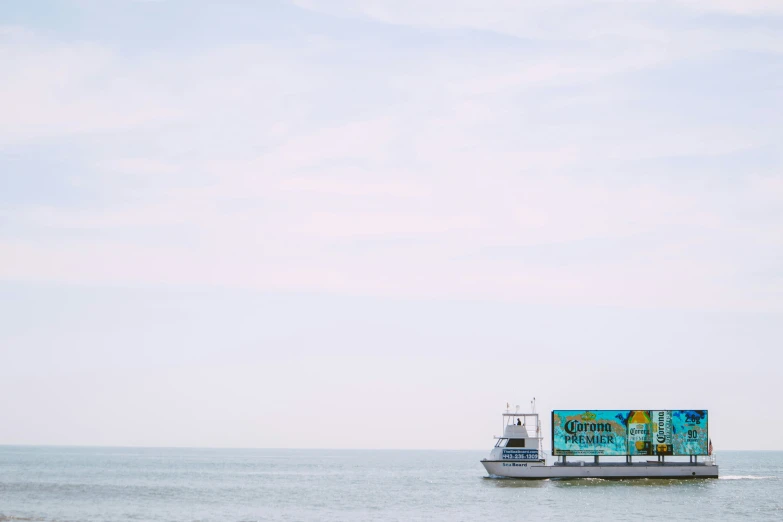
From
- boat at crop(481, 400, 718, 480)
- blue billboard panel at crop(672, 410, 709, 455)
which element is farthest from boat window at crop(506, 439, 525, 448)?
blue billboard panel at crop(672, 410, 709, 455)

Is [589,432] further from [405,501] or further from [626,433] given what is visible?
[405,501]

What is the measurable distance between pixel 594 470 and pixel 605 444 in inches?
99.1

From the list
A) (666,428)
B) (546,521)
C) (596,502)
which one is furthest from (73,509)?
(666,428)

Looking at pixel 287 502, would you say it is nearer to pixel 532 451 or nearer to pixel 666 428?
pixel 532 451

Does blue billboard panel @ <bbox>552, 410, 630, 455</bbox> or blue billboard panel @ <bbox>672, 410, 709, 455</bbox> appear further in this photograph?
blue billboard panel @ <bbox>672, 410, 709, 455</bbox>

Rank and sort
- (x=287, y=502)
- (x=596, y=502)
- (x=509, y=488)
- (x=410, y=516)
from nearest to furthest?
1. (x=410, y=516)
2. (x=596, y=502)
3. (x=287, y=502)
4. (x=509, y=488)

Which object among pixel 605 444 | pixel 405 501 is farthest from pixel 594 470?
pixel 405 501

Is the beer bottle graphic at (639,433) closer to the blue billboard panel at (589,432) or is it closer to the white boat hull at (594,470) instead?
the blue billboard panel at (589,432)

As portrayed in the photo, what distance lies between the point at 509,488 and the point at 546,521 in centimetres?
2100

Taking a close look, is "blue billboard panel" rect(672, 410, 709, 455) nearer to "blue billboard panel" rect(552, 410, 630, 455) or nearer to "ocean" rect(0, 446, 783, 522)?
"ocean" rect(0, 446, 783, 522)

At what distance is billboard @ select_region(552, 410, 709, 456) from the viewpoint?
8075 cm

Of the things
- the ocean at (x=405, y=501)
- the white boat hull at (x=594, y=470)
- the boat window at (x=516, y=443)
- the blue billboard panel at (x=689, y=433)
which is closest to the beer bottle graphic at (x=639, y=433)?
the white boat hull at (x=594, y=470)

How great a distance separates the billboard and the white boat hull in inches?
45.6

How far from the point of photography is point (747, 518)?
200ft
